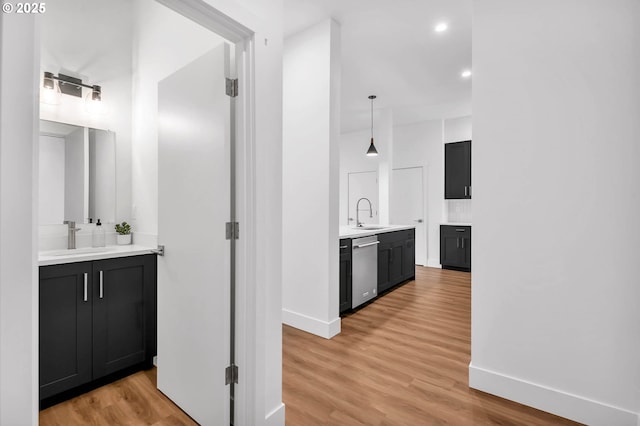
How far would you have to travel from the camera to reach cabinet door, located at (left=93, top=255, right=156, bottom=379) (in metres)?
2.06

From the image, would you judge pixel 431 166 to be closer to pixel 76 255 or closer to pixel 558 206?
pixel 558 206

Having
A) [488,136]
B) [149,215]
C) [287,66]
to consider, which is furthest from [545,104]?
[149,215]

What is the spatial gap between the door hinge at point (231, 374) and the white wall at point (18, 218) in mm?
827

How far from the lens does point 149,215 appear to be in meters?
2.63

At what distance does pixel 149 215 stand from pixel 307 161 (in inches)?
59.5

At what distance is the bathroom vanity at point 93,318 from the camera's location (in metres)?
1.85

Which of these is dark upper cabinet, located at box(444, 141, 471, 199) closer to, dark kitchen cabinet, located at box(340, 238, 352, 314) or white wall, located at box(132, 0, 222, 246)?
dark kitchen cabinet, located at box(340, 238, 352, 314)

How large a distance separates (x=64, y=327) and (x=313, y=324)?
1.92 meters

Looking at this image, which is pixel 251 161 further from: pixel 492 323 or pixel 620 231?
pixel 620 231

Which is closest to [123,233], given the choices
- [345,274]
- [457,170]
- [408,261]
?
[345,274]

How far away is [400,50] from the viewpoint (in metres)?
3.68

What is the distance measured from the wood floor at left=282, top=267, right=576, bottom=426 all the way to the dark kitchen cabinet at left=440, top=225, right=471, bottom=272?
2485mm

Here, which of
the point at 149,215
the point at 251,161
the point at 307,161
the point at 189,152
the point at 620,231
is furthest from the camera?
the point at 307,161

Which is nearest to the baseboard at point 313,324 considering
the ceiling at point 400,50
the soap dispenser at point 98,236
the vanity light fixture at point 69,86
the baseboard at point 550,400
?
the baseboard at point 550,400
